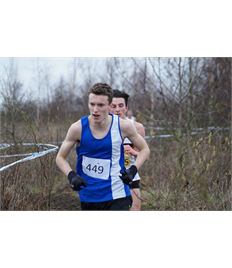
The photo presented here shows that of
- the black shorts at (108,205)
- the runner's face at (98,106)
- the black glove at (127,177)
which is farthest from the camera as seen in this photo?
the black shorts at (108,205)

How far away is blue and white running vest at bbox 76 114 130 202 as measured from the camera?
3.03 meters

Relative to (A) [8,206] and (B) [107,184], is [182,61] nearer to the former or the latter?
(B) [107,184]

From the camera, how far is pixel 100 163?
3.06 m

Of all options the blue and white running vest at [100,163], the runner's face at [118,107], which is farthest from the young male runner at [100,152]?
the runner's face at [118,107]

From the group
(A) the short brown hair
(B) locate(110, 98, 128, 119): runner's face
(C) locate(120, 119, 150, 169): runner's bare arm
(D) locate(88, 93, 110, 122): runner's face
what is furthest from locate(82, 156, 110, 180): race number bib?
(B) locate(110, 98, 128, 119): runner's face

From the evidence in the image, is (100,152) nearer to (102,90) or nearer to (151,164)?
(102,90)

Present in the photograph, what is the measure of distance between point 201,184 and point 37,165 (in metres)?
3.24

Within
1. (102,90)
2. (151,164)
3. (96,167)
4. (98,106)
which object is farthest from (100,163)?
(151,164)

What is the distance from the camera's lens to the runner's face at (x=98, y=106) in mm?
2996

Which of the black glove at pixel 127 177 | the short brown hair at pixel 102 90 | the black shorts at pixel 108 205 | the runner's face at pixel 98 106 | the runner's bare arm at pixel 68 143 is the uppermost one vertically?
the short brown hair at pixel 102 90

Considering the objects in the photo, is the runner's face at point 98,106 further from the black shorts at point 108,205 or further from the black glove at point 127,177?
the black shorts at point 108,205

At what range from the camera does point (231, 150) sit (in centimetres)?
523

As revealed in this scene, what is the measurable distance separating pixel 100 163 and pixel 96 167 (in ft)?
0.19

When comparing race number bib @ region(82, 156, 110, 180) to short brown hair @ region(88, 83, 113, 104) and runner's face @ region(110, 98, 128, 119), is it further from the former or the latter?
runner's face @ region(110, 98, 128, 119)
